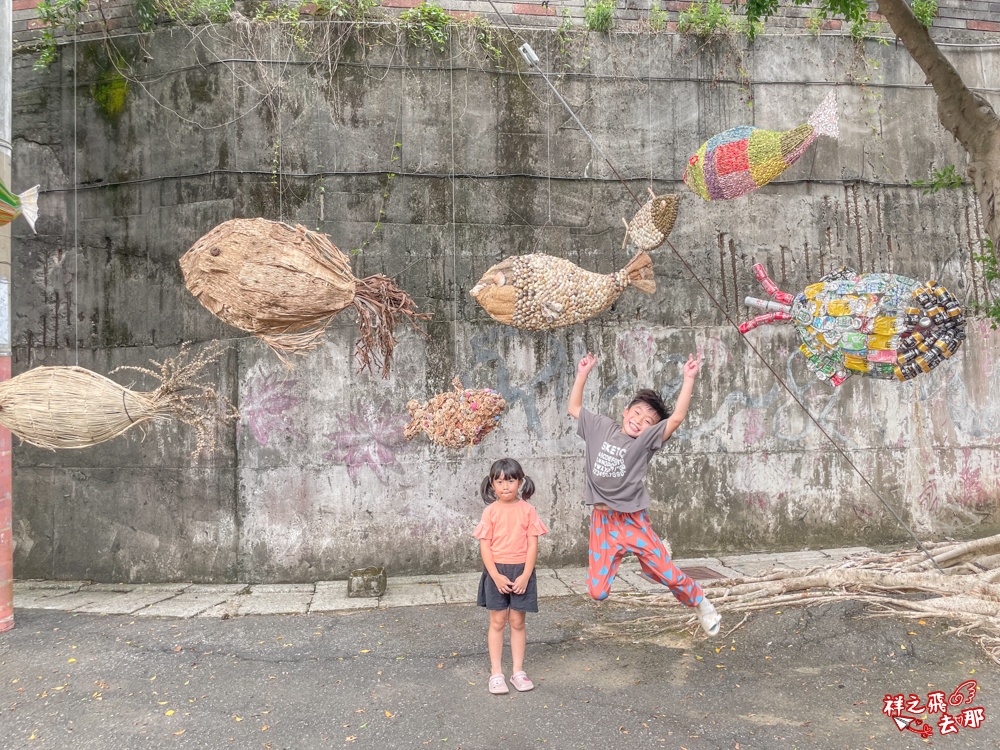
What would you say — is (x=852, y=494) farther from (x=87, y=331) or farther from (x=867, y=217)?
(x=87, y=331)

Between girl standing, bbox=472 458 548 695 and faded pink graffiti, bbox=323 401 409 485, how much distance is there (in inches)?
92.3

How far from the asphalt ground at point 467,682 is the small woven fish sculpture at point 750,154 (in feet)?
9.03

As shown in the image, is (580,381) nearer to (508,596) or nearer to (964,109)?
(508,596)

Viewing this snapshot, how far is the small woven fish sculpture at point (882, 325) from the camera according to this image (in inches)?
161

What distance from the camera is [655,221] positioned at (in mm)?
4160

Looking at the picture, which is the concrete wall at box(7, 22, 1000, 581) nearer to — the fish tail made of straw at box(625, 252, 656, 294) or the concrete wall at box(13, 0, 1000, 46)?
the concrete wall at box(13, 0, 1000, 46)

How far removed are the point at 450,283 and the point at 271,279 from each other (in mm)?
2451

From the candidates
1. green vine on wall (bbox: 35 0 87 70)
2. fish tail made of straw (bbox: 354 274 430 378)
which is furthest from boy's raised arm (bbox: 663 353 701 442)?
green vine on wall (bbox: 35 0 87 70)

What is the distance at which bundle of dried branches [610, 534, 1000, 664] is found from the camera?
14.2 ft

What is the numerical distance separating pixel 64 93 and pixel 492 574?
5743 millimetres

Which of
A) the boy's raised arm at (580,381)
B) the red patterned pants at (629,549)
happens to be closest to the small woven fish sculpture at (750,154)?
the boy's raised arm at (580,381)

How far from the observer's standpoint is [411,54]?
613 cm

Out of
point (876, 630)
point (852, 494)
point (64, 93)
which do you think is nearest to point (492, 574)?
point (876, 630)

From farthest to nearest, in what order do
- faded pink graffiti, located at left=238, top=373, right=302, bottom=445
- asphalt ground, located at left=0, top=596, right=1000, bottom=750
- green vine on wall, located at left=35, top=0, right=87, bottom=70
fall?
green vine on wall, located at left=35, top=0, right=87, bottom=70
faded pink graffiti, located at left=238, top=373, right=302, bottom=445
asphalt ground, located at left=0, top=596, right=1000, bottom=750
